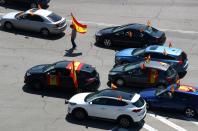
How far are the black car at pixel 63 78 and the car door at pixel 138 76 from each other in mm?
1753

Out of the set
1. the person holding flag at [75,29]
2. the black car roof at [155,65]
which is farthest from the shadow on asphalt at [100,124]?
the person holding flag at [75,29]

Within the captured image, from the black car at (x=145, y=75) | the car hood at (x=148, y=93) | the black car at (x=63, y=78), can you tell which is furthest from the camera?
the black car at (x=145, y=75)

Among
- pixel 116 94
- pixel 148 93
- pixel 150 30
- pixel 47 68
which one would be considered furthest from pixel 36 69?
pixel 150 30

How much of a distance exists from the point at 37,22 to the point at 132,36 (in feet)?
20.9

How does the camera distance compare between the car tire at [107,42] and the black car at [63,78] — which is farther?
the car tire at [107,42]

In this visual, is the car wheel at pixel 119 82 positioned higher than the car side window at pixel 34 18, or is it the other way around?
the car side window at pixel 34 18

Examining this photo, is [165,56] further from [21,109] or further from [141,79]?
[21,109]

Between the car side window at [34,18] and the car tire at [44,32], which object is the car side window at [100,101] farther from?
the car side window at [34,18]

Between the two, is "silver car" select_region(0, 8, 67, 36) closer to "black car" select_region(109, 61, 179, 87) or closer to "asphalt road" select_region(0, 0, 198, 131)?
"asphalt road" select_region(0, 0, 198, 131)

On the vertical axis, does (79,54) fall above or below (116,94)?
below

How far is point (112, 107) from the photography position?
23031 millimetres

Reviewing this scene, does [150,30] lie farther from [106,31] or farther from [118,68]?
[118,68]

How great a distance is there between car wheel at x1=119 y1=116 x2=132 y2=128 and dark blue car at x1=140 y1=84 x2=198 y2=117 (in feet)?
7.10

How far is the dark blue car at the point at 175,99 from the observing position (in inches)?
946
